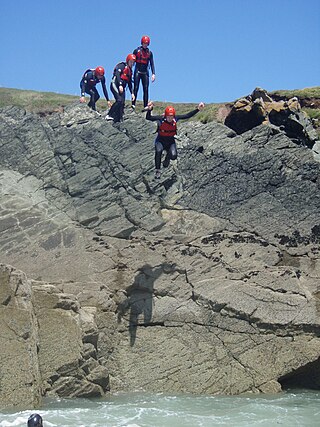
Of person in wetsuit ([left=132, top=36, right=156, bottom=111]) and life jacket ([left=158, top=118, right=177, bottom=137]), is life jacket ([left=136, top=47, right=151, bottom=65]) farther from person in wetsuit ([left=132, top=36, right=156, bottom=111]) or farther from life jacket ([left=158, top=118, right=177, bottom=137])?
life jacket ([left=158, top=118, right=177, bottom=137])

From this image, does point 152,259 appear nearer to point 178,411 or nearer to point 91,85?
point 178,411

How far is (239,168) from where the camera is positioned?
1955 centimetres

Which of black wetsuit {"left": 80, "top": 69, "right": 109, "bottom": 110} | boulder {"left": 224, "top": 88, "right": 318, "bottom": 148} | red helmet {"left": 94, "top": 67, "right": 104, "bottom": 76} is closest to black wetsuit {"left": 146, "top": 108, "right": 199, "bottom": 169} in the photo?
boulder {"left": 224, "top": 88, "right": 318, "bottom": 148}

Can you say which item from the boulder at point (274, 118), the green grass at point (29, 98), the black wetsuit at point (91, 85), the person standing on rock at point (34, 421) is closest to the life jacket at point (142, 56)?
the black wetsuit at point (91, 85)

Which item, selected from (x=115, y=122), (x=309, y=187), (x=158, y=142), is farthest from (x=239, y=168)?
(x=115, y=122)

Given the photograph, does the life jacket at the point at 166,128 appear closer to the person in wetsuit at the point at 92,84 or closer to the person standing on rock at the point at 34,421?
the person in wetsuit at the point at 92,84

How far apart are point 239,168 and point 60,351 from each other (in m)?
8.29

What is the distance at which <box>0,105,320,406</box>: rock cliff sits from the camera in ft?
50.2

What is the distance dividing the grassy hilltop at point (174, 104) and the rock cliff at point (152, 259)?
18.2ft

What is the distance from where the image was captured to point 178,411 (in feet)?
46.3

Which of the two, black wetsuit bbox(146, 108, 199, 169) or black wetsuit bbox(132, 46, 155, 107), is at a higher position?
black wetsuit bbox(132, 46, 155, 107)

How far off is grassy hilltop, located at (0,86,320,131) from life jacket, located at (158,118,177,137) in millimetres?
8966

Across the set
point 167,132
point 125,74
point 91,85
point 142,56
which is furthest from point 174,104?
point 167,132

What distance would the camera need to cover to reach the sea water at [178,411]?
13.1 metres
